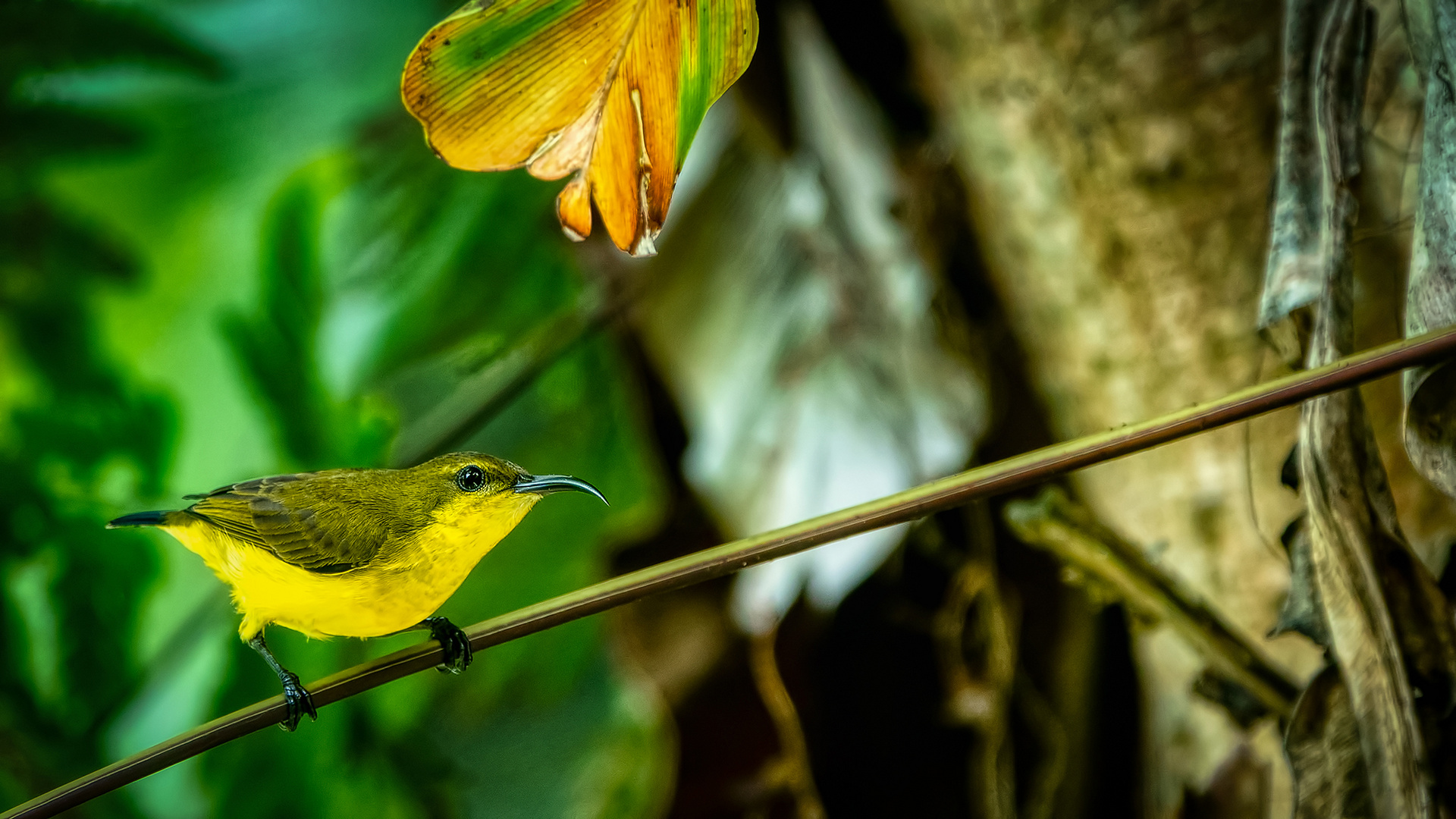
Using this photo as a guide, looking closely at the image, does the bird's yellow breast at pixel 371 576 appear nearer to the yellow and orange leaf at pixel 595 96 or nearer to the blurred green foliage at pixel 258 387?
the yellow and orange leaf at pixel 595 96

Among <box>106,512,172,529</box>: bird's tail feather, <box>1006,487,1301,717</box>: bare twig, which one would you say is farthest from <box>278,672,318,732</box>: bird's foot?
<box>1006,487,1301,717</box>: bare twig

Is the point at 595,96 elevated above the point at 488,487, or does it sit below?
above

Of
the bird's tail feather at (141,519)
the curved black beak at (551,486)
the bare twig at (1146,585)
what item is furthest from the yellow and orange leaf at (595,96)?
the bare twig at (1146,585)

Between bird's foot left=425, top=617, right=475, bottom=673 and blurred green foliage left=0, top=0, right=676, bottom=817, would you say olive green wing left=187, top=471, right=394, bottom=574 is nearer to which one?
bird's foot left=425, top=617, right=475, bottom=673

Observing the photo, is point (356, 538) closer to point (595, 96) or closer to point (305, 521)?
point (305, 521)

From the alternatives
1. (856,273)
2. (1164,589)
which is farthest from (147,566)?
(1164,589)

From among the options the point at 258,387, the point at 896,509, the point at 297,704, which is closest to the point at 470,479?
the point at 297,704

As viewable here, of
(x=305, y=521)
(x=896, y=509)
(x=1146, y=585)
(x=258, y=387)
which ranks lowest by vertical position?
(x=1146, y=585)
